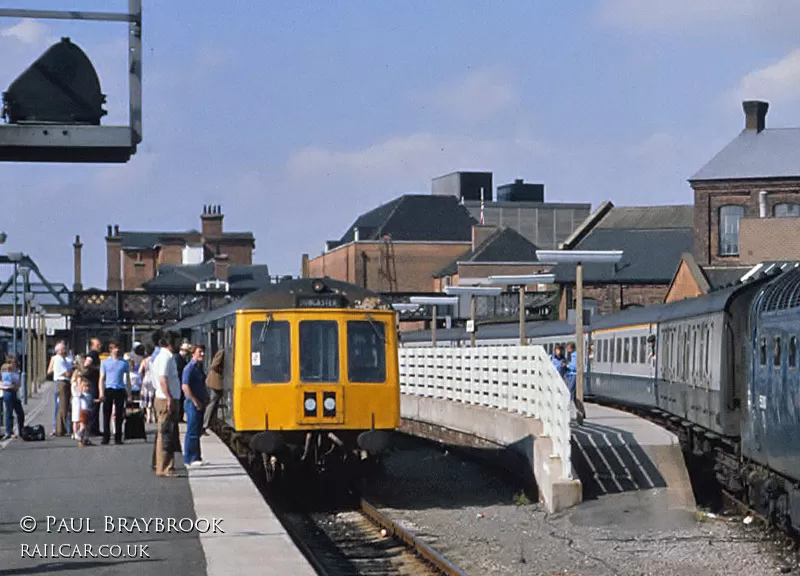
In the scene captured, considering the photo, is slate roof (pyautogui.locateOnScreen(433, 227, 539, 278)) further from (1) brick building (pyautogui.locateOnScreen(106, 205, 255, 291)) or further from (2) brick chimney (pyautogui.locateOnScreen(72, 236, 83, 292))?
(2) brick chimney (pyautogui.locateOnScreen(72, 236, 83, 292))

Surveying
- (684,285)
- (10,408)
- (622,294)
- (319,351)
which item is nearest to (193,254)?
(622,294)

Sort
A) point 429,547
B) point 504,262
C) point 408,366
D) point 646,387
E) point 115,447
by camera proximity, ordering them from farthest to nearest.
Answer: point 504,262 → point 408,366 → point 646,387 → point 115,447 → point 429,547

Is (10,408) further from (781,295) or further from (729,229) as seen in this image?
(729,229)

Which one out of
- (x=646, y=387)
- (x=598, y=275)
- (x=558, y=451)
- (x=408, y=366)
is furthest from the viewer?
(x=598, y=275)

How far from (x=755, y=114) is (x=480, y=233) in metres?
30.8

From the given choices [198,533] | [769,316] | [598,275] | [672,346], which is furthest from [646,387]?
[598,275]

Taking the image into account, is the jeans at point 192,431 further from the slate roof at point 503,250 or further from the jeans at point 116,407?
the slate roof at point 503,250

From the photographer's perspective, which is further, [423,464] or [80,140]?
[423,464]

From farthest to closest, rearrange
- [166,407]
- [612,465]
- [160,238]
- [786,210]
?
[160,238] → [786,210] → [612,465] → [166,407]

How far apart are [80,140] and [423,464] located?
2163cm

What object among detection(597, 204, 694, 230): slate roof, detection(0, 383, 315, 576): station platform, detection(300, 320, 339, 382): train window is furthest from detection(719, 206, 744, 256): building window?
detection(0, 383, 315, 576): station platform

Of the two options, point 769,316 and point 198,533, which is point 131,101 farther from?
point 769,316

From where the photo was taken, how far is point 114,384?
25125 millimetres

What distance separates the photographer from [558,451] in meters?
21.1
